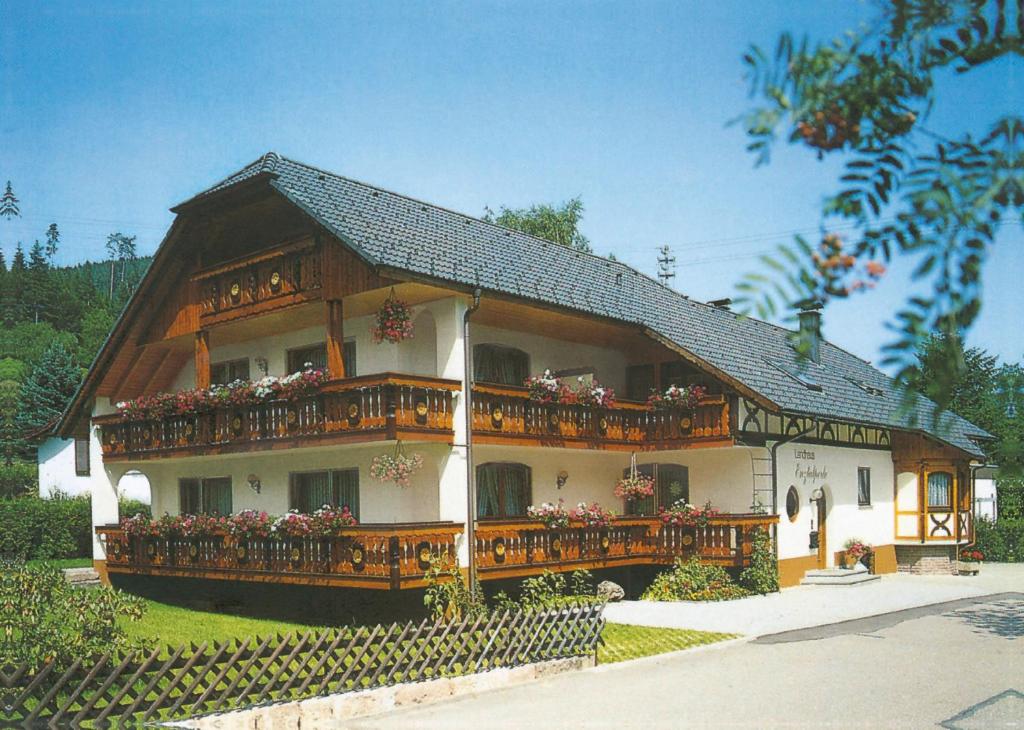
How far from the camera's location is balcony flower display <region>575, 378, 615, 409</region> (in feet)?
72.9

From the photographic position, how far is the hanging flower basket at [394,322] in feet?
63.4

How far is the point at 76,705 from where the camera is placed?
9633 millimetres

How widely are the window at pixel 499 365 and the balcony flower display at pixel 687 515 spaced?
4.22 m

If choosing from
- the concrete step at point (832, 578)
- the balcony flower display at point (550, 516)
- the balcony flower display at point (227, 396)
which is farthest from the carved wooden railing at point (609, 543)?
the balcony flower display at point (227, 396)

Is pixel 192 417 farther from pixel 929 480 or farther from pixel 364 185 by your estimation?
pixel 929 480

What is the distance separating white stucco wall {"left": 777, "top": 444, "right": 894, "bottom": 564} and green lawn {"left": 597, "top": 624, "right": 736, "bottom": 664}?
752cm

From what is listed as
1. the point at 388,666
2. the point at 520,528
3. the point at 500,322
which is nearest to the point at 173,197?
the point at 500,322

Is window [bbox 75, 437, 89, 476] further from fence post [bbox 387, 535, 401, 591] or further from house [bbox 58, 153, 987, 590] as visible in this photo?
→ fence post [bbox 387, 535, 401, 591]

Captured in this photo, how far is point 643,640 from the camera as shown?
16.7 meters

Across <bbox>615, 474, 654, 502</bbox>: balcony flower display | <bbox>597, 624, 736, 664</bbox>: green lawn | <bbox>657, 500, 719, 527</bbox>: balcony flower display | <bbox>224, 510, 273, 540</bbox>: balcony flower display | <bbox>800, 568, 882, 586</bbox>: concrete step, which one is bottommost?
<bbox>800, 568, 882, 586</bbox>: concrete step

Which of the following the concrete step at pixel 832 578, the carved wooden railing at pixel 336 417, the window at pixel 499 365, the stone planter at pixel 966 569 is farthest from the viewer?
the stone planter at pixel 966 569

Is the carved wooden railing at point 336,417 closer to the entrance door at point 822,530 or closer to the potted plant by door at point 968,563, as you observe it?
the entrance door at point 822,530

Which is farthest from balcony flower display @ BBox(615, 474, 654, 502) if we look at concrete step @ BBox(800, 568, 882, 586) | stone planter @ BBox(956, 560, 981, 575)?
stone planter @ BBox(956, 560, 981, 575)

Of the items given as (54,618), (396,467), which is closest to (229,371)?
(396,467)
